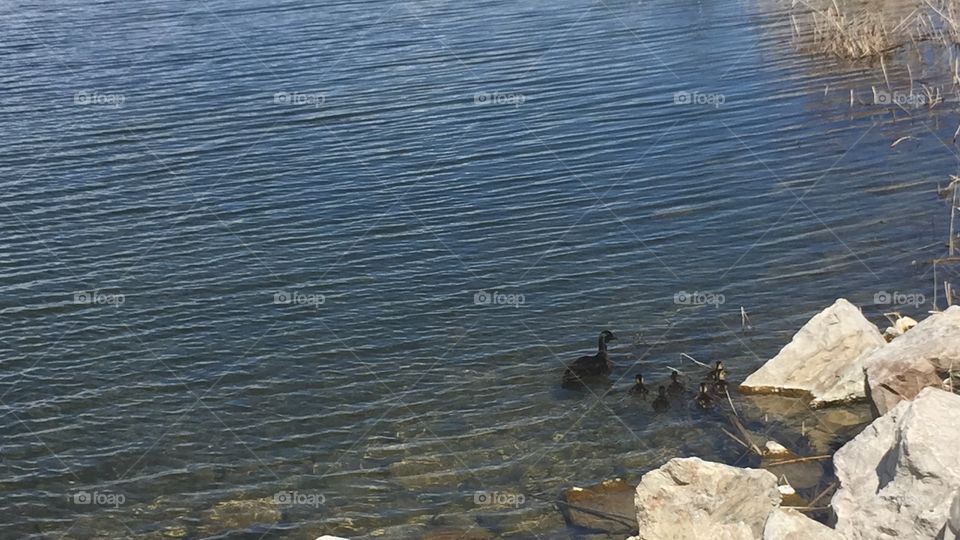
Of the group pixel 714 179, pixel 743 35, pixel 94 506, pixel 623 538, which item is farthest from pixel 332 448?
pixel 743 35

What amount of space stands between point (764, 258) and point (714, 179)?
405cm

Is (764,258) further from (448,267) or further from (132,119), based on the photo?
(132,119)

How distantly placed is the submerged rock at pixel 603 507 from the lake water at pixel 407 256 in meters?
0.26

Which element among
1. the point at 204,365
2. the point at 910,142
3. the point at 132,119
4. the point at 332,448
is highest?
the point at 132,119

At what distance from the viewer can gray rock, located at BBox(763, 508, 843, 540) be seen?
10344 millimetres

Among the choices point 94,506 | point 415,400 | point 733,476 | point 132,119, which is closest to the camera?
point 733,476

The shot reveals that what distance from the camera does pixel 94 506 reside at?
574 inches

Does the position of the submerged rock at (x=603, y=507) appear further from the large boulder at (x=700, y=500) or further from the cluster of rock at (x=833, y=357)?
the cluster of rock at (x=833, y=357)

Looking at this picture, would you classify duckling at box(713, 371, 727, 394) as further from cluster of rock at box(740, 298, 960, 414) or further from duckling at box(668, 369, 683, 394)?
duckling at box(668, 369, 683, 394)

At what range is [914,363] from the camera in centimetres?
1344

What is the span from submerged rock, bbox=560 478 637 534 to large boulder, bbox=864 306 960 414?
320cm

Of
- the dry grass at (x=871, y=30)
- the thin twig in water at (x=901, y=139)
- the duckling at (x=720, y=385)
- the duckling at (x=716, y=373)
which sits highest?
the dry grass at (x=871, y=30)

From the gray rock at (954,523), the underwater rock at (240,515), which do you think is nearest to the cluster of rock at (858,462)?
the gray rock at (954,523)

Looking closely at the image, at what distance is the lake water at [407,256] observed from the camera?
15.0m
